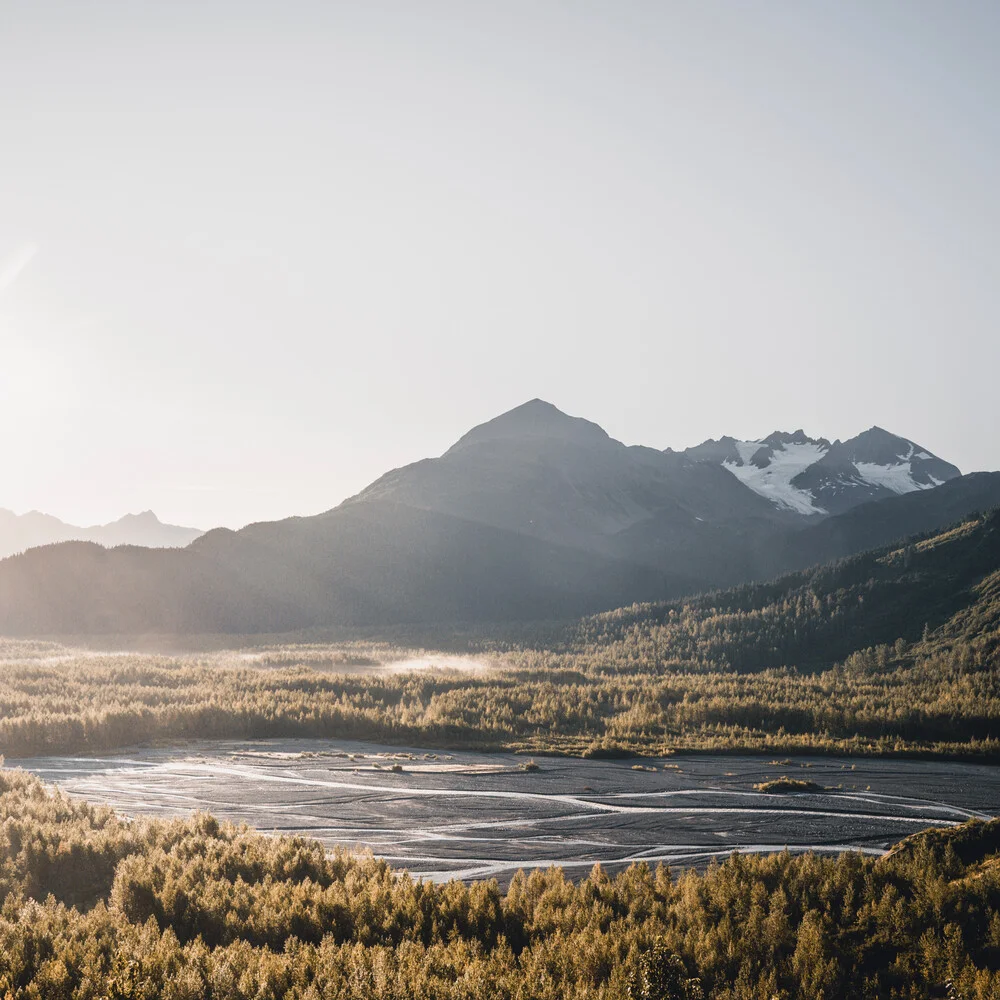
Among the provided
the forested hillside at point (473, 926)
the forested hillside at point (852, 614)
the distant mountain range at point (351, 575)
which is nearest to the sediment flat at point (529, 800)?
the forested hillside at point (473, 926)

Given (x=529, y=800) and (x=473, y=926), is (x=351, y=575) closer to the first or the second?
(x=529, y=800)

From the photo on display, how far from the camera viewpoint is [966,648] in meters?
58.9

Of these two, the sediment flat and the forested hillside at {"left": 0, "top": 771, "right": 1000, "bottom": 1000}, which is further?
the sediment flat

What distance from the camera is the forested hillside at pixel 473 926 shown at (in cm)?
989

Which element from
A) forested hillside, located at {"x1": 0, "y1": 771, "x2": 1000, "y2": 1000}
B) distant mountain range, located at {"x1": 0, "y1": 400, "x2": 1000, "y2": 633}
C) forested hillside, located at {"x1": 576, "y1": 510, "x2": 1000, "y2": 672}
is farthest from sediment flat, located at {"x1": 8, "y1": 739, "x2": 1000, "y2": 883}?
distant mountain range, located at {"x1": 0, "y1": 400, "x2": 1000, "y2": 633}

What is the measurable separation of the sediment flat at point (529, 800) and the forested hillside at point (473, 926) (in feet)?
10.3

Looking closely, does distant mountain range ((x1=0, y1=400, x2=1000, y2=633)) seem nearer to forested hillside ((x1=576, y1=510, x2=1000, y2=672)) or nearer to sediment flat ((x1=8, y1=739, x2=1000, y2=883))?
forested hillside ((x1=576, y1=510, x2=1000, y2=672))

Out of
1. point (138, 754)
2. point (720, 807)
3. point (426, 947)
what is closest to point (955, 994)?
point (426, 947)

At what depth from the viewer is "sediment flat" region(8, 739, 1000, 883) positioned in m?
18.5

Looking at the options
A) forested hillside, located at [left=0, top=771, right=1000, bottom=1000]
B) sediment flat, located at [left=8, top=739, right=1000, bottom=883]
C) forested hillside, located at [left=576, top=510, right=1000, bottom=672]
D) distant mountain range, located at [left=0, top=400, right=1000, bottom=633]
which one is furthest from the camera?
distant mountain range, located at [left=0, top=400, right=1000, bottom=633]

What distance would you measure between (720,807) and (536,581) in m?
150

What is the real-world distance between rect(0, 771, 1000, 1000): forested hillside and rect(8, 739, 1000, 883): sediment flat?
10.3ft

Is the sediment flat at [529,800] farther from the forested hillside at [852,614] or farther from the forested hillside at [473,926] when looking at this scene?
the forested hillside at [852,614]

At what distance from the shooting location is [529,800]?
23312 mm
